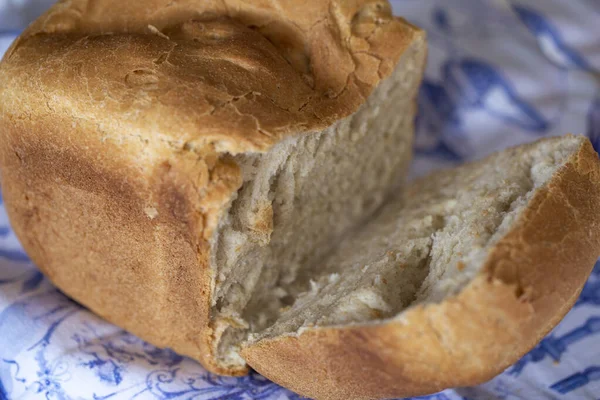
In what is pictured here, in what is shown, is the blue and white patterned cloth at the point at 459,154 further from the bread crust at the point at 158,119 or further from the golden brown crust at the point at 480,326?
the golden brown crust at the point at 480,326

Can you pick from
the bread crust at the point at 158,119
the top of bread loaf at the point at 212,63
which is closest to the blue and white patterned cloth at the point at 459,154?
the bread crust at the point at 158,119

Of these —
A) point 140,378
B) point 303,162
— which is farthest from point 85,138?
point 140,378

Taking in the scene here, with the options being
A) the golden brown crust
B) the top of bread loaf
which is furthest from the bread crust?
the golden brown crust

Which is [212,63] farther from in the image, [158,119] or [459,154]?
[459,154]

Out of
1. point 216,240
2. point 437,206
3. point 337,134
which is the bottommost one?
point 437,206

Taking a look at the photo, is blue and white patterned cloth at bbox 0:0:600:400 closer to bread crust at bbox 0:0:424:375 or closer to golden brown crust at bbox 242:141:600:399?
bread crust at bbox 0:0:424:375

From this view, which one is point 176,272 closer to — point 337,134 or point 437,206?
point 337,134
